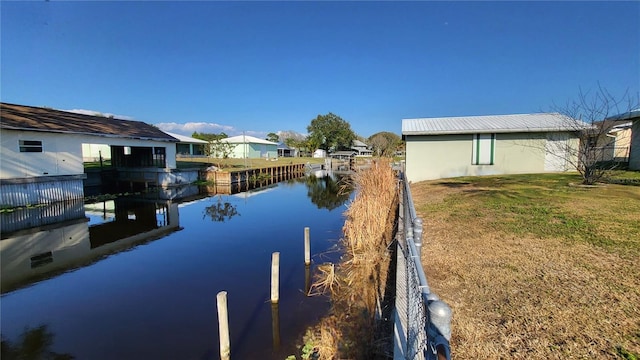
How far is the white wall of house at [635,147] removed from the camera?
552 inches

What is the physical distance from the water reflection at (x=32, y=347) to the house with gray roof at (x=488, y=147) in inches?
582

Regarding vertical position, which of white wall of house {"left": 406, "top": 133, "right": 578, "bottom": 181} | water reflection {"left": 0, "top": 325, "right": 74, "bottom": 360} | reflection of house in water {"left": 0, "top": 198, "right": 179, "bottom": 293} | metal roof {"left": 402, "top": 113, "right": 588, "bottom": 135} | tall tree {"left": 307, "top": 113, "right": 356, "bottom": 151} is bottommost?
water reflection {"left": 0, "top": 325, "right": 74, "bottom": 360}

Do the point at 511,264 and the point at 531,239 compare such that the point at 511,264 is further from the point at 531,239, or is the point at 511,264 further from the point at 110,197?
the point at 110,197

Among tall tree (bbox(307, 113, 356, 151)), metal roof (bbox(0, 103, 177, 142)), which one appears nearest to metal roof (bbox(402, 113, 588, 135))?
metal roof (bbox(0, 103, 177, 142))

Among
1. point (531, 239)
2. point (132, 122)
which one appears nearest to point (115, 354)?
point (531, 239)

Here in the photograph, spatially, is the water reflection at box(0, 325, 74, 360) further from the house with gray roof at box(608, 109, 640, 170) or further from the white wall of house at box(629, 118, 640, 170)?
the white wall of house at box(629, 118, 640, 170)

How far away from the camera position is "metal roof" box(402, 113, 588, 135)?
14.5m

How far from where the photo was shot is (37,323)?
5.48m

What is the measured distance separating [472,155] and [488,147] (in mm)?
822

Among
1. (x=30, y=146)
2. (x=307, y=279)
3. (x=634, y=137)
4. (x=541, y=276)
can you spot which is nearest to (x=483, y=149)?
(x=634, y=137)

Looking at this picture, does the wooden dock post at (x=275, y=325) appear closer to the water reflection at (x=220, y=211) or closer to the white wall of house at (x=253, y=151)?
the water reflection at (x=220, y=211)

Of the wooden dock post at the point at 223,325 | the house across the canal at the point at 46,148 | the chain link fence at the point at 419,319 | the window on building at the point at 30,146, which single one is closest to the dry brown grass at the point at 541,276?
the chain link fence at the point at 419,319

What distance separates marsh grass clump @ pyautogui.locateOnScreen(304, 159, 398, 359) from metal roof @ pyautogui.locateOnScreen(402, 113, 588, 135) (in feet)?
21.8

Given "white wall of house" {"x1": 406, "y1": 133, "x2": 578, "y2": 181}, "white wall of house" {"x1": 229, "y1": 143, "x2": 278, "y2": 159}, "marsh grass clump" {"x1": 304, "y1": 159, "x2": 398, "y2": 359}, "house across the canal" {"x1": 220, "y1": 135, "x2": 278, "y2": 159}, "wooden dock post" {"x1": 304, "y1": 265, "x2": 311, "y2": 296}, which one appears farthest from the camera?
"white wall of house" {"x1": 229, "y1": 143, "x2": 278, "y2": 159}
